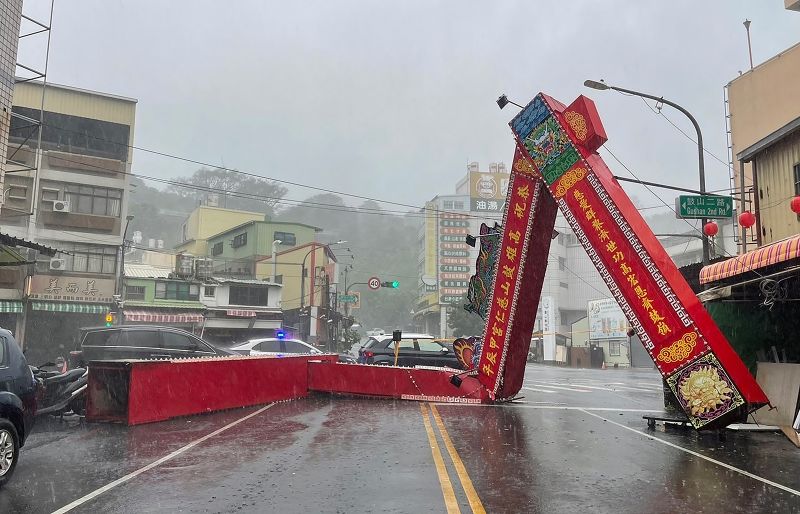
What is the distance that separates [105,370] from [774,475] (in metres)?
10.4

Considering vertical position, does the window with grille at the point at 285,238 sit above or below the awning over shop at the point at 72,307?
above

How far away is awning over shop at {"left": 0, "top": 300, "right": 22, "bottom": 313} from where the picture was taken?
95.5 feet

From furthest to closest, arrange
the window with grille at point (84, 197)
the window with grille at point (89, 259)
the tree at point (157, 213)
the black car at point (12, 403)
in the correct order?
the tree at point (157, 213) < the window with grille at point (84, 197) < the window with grille at point (89, 259) < the black car at point (12, 403)

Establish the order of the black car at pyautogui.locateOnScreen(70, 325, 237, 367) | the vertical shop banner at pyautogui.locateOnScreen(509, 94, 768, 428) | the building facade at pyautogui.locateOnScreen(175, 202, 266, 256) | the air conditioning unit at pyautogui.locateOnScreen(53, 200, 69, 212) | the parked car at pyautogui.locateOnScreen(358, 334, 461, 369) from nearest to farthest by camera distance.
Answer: the vertical shop banner at pyautogui.locateOnScreen(509, 94, 768, 428), the black car at pyautogui.locateOnScreen(70, 325, 237, 367), the parked car at pyautogui.locateOnScreen(358, 334, 461, 369), the air conditioning unit at pyautogui.locateOnScreen(53, 200, 69, 212), the building facade at pyautogui.locateOnScreen(175, 202, 266, 256)

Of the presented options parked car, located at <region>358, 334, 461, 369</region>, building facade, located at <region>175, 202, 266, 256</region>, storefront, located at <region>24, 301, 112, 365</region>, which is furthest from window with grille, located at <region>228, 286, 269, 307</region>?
parked car, located at <region>358, 334, 461, 369</region>

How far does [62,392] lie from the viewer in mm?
10414

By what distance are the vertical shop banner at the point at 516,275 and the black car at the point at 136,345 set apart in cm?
760

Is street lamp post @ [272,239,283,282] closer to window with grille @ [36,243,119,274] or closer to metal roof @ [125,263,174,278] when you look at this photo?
metal roof @ [125,263,174,278]

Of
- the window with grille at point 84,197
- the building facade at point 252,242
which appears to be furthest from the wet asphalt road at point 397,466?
the building facade at point 252,242

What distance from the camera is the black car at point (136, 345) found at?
595 inches

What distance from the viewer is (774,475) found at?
7.09m

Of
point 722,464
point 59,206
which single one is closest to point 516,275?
point 722,464

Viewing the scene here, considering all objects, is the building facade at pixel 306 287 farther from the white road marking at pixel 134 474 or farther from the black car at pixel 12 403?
the black car at pixel 12 403

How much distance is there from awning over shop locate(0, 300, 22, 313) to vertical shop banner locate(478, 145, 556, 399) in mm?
26654
